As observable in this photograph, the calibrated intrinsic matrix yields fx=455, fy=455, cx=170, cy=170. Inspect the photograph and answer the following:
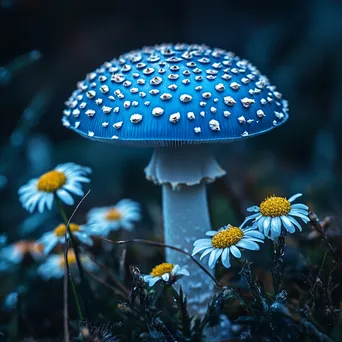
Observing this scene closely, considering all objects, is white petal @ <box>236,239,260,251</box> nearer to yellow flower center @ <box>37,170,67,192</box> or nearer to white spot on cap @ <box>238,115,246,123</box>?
white spot on cap @ <box>238,115,246,123</box>

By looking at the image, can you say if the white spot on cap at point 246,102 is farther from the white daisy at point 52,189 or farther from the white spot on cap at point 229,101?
the white daisy at point 52,189

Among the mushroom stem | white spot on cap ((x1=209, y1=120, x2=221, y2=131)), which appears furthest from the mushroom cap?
the mushroom stem

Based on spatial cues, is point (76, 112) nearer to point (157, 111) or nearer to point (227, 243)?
point (157, 111)

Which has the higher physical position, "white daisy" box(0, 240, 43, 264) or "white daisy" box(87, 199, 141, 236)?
"white daisy" box(87, 199, 141, 236)

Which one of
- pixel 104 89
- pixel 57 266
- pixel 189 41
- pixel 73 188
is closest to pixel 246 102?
pixel 104 89

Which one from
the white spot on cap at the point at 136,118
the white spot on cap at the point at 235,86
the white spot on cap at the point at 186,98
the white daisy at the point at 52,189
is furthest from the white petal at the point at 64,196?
the white spot on cap at the point at 235,86

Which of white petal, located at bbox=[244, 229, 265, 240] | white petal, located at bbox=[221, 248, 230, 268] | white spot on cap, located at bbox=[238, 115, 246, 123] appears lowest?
white petal, located at bbox=[221, 248, 230, 268]

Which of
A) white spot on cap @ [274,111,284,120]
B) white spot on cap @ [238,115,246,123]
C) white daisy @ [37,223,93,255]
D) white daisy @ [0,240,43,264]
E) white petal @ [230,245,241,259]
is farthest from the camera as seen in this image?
white daisy @ [0,240,43,264]
